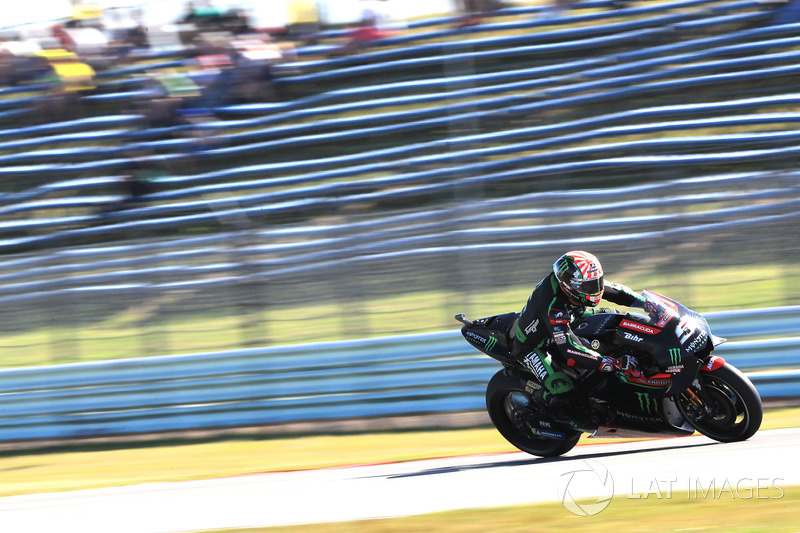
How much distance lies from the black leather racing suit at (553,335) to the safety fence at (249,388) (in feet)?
7.11

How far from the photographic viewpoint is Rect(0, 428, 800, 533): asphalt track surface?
16.5 ft

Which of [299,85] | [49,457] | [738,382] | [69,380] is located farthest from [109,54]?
[738,382]

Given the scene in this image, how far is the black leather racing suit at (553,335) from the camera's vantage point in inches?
231

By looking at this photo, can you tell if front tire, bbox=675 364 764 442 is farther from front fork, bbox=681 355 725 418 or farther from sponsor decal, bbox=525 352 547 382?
sponsor decal, bbox=525 352 547 382

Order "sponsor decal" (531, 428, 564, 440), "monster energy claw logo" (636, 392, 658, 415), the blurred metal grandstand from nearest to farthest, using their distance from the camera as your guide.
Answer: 1. "monster energy claw logo" (636, 392, 658, 415)
2. "sponsor decal" (531, 428, 564, 440)
3. the blurred metal grandstand

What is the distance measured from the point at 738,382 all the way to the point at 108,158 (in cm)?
888

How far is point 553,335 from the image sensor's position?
5.93m

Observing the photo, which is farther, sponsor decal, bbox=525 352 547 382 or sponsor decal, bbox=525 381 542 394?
sponsor decal, bbox=525 381 542 394

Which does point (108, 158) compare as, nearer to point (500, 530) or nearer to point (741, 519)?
point (500, 530)

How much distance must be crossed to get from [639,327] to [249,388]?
437cm

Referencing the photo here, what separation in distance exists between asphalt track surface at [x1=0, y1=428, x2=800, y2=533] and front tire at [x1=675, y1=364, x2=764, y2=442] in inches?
4.3

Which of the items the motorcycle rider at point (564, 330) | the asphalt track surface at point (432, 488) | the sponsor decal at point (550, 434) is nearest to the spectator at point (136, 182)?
the asphalt track surface at point (432, 488)

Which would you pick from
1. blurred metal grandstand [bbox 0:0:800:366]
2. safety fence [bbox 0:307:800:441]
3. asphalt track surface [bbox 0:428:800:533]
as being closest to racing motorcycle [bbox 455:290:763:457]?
asphalt track surface [bbox 0:428:800:533]

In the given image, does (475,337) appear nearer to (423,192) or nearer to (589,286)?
(589,286)
